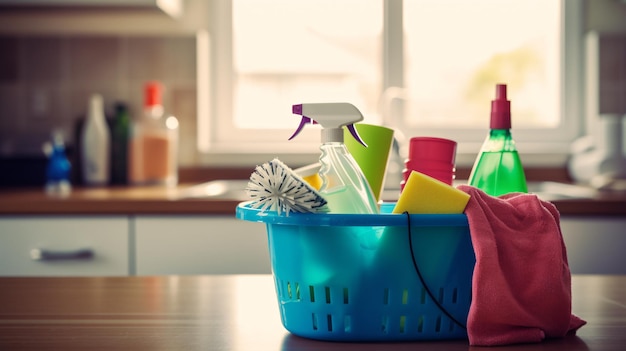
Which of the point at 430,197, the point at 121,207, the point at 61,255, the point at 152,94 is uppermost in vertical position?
the point at 152,94

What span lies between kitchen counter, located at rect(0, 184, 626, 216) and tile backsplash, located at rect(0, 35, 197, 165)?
678 millimetres

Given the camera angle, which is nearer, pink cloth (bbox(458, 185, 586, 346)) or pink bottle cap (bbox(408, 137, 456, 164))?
pink cloth (bbox(458, 185, 586, 346))

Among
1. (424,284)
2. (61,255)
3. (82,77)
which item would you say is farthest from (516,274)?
A: (82,77)

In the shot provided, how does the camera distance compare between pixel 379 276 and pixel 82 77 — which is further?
pixel 82 77

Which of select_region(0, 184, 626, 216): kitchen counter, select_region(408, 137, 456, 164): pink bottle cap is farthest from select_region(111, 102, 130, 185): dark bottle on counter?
select_region(408, 137, 456, 164): pink bottle cap

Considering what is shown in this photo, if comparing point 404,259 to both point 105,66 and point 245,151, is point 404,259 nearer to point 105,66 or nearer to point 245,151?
point 245,151

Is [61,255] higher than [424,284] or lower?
lower

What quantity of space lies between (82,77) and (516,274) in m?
2.13

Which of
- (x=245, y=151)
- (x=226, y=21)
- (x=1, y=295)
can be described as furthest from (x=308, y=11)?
(x=1, y=295)

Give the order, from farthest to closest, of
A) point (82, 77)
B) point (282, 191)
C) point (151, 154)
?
point (82, 77)
point (151, 154)
point (282, 191)

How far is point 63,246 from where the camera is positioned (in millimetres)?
1854

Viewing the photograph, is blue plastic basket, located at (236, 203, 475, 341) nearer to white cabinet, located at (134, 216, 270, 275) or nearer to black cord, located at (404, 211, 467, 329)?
black cord, located at (404, 211, 467, 329)

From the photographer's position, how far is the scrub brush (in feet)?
2.06

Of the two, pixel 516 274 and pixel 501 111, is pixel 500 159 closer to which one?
pixel 501 111
